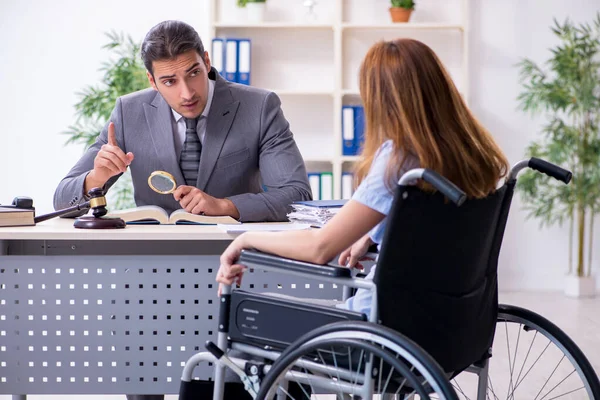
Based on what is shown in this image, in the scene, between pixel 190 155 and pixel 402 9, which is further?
pixel 402 9

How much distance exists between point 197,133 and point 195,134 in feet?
0.06

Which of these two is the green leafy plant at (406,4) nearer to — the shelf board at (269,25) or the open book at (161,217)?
the shelf board at (269,25)

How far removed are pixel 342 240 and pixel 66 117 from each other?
410 cm

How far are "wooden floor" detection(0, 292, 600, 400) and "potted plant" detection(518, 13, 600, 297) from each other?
0.21 meters

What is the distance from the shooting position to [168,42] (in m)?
2.64

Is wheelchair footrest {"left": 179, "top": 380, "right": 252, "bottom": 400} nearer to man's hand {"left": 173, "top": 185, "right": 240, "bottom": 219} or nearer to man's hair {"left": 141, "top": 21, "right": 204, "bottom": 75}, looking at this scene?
man's hand {"left": 173, "top": 185, "right": 240, "bottom": 219}

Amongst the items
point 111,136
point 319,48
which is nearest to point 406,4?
point 319,48

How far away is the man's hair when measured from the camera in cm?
265

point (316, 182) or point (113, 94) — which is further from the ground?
point (113, 94)

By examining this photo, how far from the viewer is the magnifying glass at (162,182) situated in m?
2.46

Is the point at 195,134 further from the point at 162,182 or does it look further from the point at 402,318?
the point at 402,318

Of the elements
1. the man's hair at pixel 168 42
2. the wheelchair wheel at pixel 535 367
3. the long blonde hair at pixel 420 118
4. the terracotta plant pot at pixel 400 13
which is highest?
the terracotta plant pot at pixel 400 13

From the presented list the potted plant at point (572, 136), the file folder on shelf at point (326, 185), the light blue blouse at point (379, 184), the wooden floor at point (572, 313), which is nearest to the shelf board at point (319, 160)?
the file folder on shelf at point (326, 185)

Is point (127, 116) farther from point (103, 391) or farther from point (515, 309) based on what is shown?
point (515, 309)
